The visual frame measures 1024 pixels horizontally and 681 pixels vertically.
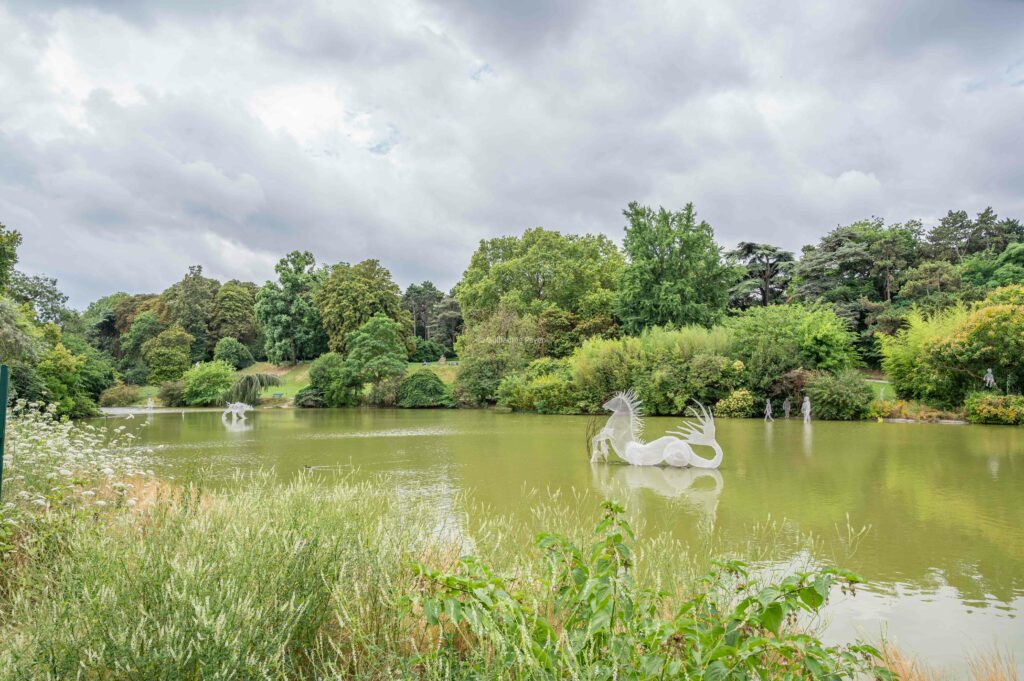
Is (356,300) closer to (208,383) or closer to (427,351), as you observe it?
(427,351)

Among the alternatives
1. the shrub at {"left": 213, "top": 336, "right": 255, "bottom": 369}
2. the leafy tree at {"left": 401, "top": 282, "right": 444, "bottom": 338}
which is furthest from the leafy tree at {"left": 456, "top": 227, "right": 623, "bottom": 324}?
the leafy tree at {"left": 401, "top": 282, "right": 444, "bottom": 338}

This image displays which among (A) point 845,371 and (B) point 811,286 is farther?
→ (B) point 811,286

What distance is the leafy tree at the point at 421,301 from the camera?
5725cm

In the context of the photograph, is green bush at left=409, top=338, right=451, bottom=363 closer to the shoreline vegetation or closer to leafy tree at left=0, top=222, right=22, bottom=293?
leafy tree at left=0, top=222, right=22, bottom=293

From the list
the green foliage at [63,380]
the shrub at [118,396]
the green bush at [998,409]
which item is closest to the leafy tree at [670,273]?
the green bush at [998,409]

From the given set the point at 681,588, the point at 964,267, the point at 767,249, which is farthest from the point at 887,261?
the point at 681,588

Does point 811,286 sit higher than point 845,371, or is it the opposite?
point 811,286

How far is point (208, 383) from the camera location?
105 ft

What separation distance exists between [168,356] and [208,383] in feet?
31.9

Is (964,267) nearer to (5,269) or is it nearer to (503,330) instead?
(503,330)

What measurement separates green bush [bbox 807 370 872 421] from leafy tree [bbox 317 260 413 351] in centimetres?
2746

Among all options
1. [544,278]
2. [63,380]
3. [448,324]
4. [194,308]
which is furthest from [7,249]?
[448,324]

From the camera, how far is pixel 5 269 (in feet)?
60.8

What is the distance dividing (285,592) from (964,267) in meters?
35.7
